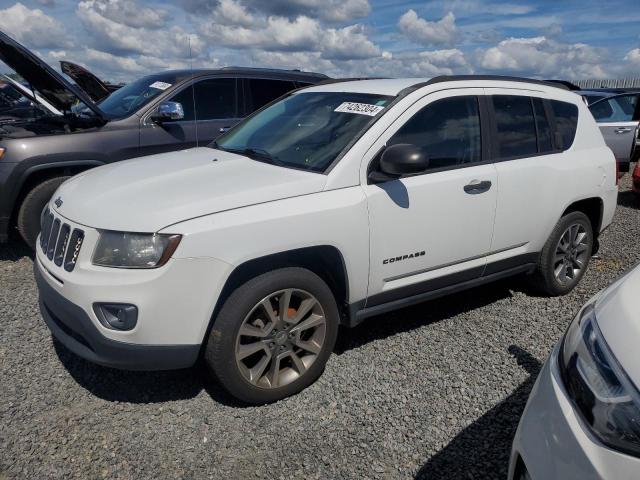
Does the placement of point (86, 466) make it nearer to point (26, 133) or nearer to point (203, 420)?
point (203, 420)

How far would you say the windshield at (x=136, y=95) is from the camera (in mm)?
5477

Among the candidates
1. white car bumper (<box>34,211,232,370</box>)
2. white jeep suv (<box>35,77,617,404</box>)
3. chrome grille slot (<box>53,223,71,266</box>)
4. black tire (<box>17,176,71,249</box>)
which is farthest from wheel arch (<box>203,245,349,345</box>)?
black tire (<box>17,176,71,249</box>)

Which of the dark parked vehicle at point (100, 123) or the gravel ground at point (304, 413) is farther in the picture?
the dark parked vehicle at point (100, 123)

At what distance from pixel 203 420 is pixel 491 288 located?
289 centimetres

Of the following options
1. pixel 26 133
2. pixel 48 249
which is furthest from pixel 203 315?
pixel 26 133

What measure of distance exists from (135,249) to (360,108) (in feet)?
5.46

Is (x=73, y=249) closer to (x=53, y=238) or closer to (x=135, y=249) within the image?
(x=53, y=238)

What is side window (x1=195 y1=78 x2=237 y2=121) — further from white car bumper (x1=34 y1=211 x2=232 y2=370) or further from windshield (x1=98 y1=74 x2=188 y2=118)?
white car bumper (x1=34 y1=211 x2=232 y2=370)

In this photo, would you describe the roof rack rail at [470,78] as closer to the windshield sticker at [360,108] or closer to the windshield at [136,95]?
the windshield sticker at [360,108]

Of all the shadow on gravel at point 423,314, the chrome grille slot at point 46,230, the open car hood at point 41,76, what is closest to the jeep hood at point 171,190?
the chrome grille slot at point 46,230

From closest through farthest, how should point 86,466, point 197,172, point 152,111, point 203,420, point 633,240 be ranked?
point 86,466 < point 203,420 < point 197,172 < point 152,111 < point 633,240

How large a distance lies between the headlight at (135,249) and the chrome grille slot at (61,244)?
1.06ft

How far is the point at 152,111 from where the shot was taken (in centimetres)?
539

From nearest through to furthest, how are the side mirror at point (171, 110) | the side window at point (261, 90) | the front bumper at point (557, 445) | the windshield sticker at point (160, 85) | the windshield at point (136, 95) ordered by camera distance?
1. the front bumper at point (557, 445)
2. the side mirror at point (171, 110)
3. the windshield at point (136, 95)
4. the windshield sticker at point (160, 85)
5. the side window at point (261, 90)
